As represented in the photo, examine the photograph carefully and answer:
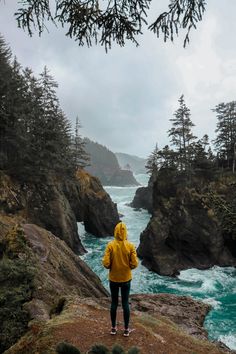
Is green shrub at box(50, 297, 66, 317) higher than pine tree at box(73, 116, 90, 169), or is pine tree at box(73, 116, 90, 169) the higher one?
pine tree at box(73, 116, 90, 169)

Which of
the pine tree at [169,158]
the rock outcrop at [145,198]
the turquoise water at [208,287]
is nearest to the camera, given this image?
the turquoise water at [208,287]

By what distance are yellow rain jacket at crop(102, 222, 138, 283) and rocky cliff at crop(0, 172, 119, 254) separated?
2443 centimetres

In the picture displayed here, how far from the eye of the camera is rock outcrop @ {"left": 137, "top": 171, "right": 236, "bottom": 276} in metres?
37.7

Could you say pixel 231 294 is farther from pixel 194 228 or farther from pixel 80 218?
pixel 80 218

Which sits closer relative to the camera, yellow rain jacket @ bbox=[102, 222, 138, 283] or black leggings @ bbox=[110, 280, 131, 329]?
yellow rain jacket @ bbox=[102, 222, 138, 283]

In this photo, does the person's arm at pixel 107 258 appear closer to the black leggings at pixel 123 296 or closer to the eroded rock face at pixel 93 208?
the black leggings at pixel 123 296

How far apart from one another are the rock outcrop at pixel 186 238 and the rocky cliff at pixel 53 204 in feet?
31.2

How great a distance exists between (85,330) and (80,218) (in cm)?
5071

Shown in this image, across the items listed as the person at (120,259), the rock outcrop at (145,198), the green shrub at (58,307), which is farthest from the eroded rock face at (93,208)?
the person at (120,259)

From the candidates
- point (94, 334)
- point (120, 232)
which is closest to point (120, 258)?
point (120, 232)

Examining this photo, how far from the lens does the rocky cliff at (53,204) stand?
32656mm

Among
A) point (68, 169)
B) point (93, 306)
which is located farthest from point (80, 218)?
point (93, 306)

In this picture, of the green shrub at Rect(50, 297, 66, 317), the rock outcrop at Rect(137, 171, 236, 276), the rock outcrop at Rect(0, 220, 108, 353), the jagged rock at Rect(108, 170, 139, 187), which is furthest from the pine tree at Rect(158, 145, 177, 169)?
the jagged rock at Rect(108, 170, 139, 187)

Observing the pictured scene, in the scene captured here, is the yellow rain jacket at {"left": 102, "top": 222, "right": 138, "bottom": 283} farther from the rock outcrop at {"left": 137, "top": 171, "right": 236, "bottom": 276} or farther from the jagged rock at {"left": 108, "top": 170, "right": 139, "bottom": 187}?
the jagged rock at {"left": 108, "top": 170, "right": 139, "bottom": 187}
